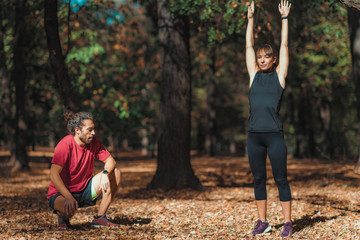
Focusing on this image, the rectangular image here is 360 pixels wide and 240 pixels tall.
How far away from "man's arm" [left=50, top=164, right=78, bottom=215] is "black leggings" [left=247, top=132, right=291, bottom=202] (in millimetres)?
1977

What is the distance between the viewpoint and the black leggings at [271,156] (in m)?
4.31

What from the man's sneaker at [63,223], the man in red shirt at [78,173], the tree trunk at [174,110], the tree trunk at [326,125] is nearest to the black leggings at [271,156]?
the man in red shirt at [78,173]

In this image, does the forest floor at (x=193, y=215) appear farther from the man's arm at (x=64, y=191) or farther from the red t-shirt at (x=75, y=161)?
the red t-shirt at (x=75, y=161)

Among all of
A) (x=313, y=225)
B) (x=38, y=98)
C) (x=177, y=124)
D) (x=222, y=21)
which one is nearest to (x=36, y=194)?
(x=177, y=124)

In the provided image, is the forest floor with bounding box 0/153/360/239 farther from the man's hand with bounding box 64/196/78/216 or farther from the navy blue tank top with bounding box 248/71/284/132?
the navy blue tank top with bounding box 248/71/284/132

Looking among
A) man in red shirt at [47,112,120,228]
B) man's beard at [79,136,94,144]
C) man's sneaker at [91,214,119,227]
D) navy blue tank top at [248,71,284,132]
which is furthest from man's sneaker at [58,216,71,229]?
navy blue tank top at [248,71,284,132]

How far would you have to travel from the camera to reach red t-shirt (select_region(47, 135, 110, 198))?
464cm

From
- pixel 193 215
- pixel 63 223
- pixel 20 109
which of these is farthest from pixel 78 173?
pixel 20 109

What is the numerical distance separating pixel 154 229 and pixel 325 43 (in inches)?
474

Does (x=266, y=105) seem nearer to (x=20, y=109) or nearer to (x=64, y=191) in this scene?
(x=64, y=191)

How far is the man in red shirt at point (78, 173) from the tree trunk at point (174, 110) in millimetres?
3638

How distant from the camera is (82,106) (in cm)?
2048

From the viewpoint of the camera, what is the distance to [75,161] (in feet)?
15.6

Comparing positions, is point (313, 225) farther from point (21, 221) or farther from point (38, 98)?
point (38, 98)
